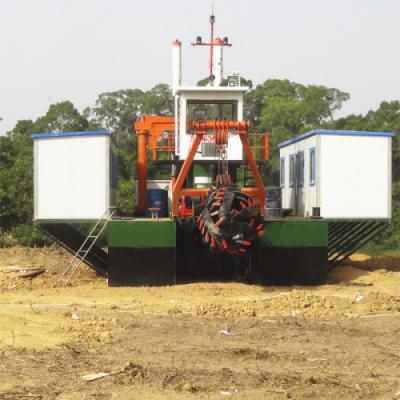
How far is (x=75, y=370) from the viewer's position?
9.64m

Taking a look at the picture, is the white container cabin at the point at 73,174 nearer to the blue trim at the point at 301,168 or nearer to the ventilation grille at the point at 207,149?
the ventilation grille at the point at 207,149

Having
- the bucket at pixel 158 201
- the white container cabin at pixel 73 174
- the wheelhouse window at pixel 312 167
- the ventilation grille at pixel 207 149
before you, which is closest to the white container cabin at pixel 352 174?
the wheelhouse window at pixel 312 167

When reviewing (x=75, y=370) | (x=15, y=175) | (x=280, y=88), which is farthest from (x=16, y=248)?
(x=280, y=88)

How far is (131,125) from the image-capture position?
2542 inches

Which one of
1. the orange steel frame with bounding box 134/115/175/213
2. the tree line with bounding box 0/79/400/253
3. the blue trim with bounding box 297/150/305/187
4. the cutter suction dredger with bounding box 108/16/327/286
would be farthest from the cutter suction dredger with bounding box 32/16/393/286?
the tree line with bounding box 0/79/400/253

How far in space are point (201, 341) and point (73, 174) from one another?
334 inches

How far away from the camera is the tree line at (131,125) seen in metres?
38.9

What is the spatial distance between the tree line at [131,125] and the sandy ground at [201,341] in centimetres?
1800

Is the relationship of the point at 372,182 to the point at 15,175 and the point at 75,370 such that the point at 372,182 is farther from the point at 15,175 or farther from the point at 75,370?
the point at 15,175

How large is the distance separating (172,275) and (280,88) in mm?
50677

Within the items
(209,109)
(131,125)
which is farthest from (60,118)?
A: (209,109)

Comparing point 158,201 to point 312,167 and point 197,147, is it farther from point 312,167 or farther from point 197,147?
point 197,147

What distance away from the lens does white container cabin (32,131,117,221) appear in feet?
63.8

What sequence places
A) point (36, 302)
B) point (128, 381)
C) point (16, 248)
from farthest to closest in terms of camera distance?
point (16, 248), point (36, 302), point (128, 381)
